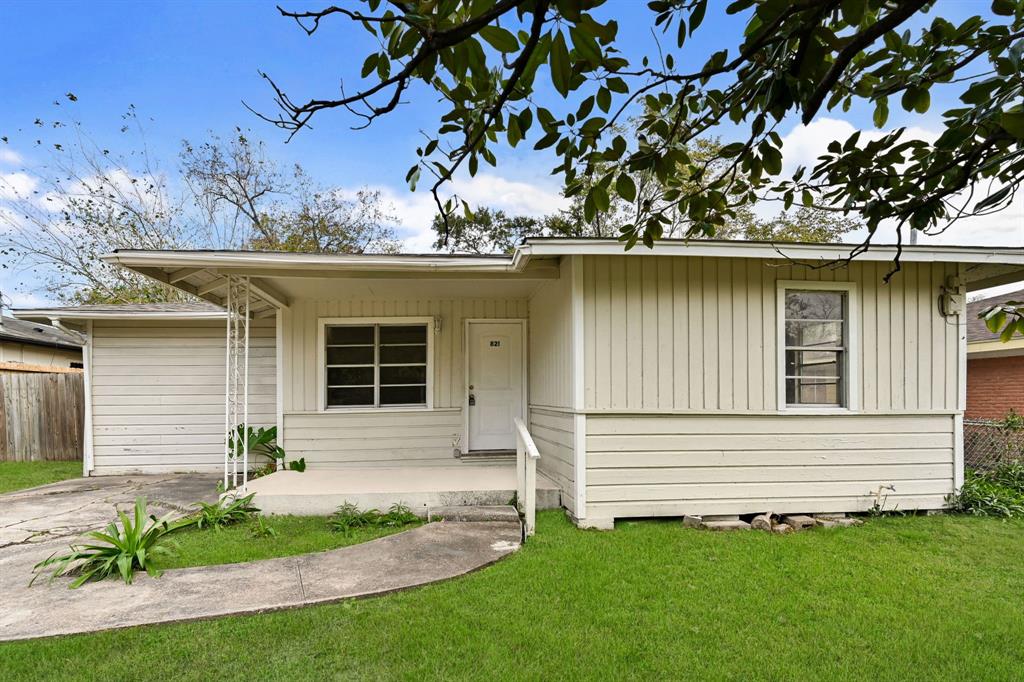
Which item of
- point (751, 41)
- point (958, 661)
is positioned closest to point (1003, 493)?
point (958, 661)

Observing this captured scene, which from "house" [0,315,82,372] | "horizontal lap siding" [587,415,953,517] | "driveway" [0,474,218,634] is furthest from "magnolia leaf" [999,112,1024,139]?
"house" [0,315,82,372]

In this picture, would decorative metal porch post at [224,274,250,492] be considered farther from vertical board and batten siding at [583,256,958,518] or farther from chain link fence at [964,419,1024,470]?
chain link fence at [964,419,1024,470]

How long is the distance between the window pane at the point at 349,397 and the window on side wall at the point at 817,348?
504 centimetres

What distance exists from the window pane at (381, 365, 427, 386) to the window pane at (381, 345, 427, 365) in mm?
87

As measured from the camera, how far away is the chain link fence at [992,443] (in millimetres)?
6734

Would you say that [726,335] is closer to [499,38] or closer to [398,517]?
[398,517]

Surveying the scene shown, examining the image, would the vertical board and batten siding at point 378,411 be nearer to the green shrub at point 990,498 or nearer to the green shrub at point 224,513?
the green shrub at point 224,513

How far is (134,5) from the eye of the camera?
932 cm

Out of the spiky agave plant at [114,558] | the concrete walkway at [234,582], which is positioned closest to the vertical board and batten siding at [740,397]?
the concrete walkway at [234,582]

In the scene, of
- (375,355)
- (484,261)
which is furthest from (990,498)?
(375,355)

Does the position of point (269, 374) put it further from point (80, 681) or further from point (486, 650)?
point (486, 650)

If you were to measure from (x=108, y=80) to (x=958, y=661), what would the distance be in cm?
1876

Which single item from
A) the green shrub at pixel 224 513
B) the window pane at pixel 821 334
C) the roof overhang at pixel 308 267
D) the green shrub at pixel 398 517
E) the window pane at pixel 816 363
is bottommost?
the green shrub at pixel 398 517

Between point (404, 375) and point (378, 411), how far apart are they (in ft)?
1.96
